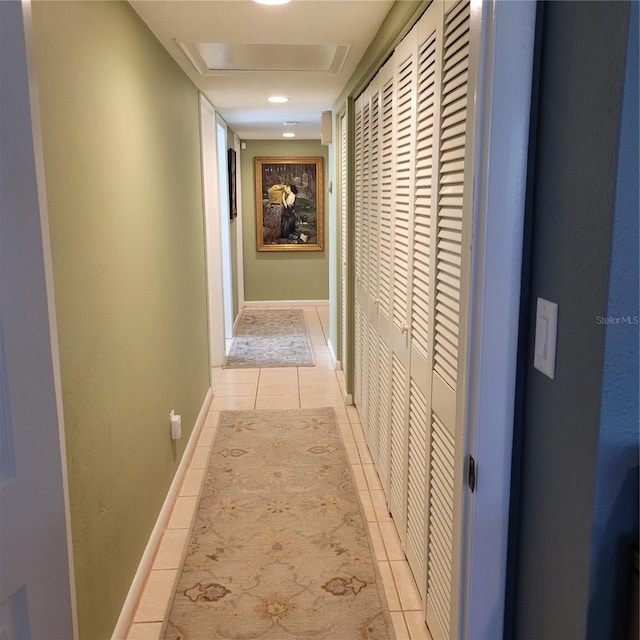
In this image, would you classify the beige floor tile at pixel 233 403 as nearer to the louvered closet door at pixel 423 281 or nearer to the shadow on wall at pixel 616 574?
the louvered closet door at pixel 423 281

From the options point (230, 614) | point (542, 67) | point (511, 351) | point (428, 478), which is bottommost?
point (230, 614)

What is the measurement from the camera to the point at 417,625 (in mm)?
2045

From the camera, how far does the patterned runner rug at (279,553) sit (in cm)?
206

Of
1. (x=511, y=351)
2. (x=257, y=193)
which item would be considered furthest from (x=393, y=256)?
(x=257, y=193)

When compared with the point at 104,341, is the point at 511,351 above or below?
above

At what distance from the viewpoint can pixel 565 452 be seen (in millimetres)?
953

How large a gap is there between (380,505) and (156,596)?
1.12 m

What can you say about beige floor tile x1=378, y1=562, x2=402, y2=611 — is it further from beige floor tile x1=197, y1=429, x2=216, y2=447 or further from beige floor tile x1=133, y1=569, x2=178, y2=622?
beige floor tile x1=197, y1=429, x2=216, y2=447

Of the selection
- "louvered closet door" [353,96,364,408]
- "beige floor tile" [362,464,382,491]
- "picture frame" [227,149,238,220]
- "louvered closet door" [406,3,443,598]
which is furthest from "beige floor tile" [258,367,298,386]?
"louvered closet door" [406,3,443,598]

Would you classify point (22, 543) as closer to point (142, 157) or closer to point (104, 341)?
point (104, 341)

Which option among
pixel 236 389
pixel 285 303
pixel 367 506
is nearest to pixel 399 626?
pixel 367 506

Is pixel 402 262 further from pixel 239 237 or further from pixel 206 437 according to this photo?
pixel 239 237

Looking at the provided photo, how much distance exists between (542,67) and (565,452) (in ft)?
2.08

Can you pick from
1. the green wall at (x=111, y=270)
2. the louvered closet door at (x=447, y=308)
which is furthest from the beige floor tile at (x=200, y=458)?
the louvered closet door at (x=447, y=308)
